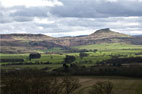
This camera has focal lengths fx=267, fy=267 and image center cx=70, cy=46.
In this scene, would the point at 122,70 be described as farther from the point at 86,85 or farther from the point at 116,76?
the point at 86,85

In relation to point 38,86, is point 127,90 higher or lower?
lower

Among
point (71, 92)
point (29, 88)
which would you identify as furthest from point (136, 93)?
point (29, 88)

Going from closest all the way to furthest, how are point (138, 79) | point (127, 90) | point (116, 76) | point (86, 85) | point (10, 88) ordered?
point (10, 88) → point (127, 90) → point (86, 85) → point (138, 79) → point (116, 76)

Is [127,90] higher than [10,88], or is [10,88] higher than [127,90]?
[10,88]

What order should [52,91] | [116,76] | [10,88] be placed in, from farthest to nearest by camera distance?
[116,76] → [52,91] → [10,88]

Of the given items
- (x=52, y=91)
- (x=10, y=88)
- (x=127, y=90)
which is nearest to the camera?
(x=10, y=88)

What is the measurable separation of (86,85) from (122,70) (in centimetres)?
3113

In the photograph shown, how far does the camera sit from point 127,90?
90250 millimetres

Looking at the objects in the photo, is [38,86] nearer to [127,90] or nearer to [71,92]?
[71,92]

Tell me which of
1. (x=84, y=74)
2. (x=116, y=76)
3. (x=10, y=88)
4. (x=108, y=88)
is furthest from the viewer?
(x=84, y=74)

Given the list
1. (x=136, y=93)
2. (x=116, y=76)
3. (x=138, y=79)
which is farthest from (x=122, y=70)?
(x=136, y=93)

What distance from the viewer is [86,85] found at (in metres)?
101

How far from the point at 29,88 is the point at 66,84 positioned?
55.8 feet

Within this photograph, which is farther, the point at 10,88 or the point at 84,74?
the point at 84,74
